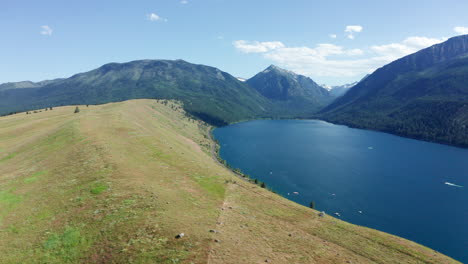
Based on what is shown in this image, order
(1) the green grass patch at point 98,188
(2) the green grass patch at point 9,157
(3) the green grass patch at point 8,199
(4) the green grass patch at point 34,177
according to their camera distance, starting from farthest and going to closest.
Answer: (2) the green grass patch at point 9,157 → (4) the green grass patch at point 34,177 → (1) the green grass patch at point 98,188 → (3) the green grass patch at point 8,199

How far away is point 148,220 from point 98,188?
19416 millimetres

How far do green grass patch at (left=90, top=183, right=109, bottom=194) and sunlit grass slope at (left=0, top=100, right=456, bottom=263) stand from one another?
0.26m

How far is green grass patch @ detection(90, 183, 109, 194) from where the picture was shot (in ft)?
165

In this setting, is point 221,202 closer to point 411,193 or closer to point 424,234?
→ point 424,234

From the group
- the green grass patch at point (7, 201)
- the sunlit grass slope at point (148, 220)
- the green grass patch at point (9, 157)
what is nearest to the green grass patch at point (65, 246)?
→ the sunlit grass slope at point (148, 220)

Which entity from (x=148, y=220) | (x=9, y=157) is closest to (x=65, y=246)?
(x=148, y=220)

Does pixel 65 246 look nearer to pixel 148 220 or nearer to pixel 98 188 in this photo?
pixel 148 220

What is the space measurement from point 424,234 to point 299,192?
58.7 m

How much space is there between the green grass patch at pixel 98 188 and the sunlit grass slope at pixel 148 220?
0.26 metres

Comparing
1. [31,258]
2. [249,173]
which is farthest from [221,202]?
[249,173]

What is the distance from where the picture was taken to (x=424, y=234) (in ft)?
324

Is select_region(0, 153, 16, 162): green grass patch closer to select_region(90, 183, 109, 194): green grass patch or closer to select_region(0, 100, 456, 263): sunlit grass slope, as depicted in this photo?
select_region(0, 100, 456, 263): sunlit grass slope

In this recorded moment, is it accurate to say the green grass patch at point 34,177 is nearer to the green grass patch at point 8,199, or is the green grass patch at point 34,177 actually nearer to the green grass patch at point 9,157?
the green grass patch at point 8,199

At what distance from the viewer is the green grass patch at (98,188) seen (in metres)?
50.2
